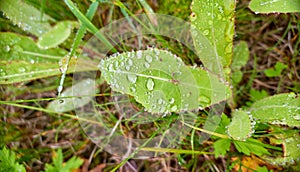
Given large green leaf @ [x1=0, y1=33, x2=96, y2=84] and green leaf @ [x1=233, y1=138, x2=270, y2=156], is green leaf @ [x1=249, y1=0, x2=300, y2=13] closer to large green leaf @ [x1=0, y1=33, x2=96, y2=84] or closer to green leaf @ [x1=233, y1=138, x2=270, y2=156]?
green leaf @ [x1=233, y1=138, x2=270, y2=156]

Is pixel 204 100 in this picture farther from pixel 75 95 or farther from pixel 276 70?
pixel 75 95

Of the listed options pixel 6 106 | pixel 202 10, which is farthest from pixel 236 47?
pixel 6 106

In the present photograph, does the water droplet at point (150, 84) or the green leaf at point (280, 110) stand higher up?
the water droplet at point (150, 84)

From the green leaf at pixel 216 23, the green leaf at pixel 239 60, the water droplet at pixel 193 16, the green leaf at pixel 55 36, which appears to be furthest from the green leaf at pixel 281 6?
the green leaf at pixel 55 36

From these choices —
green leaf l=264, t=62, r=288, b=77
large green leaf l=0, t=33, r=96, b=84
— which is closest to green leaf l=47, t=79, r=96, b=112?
large green leaf l=0, t=33, r=96, b=84

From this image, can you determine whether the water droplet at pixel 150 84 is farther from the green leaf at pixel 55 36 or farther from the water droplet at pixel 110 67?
the green leaf at pixel 55 36
